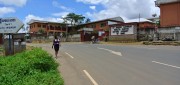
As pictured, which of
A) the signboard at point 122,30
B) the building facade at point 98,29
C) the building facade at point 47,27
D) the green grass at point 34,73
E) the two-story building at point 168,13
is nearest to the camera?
the green grass at point 34,73

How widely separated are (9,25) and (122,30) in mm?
37175

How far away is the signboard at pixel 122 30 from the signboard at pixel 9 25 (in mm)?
34423

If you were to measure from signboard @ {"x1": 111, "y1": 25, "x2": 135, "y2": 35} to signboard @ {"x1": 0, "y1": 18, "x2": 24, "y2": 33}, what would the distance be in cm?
3442

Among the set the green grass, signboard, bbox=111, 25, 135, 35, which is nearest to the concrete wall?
signboard, bbox=111, 25, 135, 35

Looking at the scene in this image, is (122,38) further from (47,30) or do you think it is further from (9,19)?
(47,30)

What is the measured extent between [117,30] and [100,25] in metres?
23.9

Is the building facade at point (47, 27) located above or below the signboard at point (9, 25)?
above

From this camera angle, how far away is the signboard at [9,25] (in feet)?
77.9

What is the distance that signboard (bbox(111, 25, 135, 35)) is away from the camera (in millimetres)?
56016

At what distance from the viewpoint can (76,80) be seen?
1195 cm

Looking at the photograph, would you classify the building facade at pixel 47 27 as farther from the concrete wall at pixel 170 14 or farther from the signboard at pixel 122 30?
the concrete wall at pixel 170 14

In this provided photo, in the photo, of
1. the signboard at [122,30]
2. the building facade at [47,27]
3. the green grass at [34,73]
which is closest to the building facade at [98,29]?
the signboard at [122,30]

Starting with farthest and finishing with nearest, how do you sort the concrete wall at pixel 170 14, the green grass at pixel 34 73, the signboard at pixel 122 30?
the signboard at pixel 122 30 < the concrete wall at pixel 170 14 < the green grass at pixel 34 73

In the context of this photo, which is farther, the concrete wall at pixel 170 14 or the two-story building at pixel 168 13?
the concrete wall at pixel 170 14
